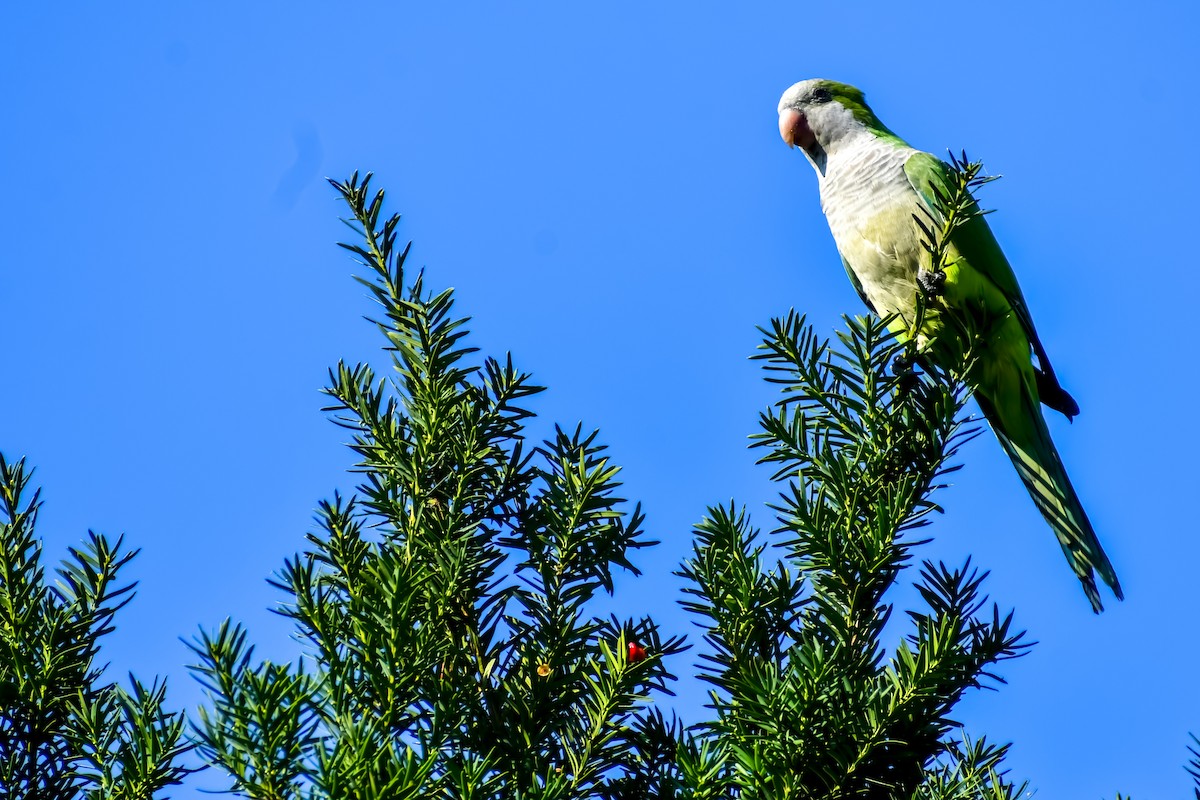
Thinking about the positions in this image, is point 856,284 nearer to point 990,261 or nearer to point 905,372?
point 990,261

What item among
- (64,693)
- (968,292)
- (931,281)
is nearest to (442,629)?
(64,693)

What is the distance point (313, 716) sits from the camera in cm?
129

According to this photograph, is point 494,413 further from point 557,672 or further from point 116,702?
point 116,702

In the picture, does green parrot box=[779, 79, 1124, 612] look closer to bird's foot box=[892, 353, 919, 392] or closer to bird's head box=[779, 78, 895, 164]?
bird's head box=[779, 78, 895, 164]

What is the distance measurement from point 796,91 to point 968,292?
178cm

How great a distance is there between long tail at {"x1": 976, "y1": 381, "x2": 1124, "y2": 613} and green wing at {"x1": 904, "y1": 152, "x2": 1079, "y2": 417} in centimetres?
24

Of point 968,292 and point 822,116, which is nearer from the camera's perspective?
point 968,292

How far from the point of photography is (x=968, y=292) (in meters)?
3.76

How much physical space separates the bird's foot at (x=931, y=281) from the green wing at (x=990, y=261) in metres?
0.31

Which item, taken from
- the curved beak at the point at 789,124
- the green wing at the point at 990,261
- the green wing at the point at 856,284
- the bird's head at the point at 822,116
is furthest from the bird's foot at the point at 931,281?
the curved beak at the point at 789,124

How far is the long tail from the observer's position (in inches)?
141

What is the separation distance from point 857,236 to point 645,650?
9.17ft

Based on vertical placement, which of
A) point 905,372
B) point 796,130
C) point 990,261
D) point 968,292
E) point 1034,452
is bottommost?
Result: point 905,372

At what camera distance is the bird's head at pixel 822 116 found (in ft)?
16.0
